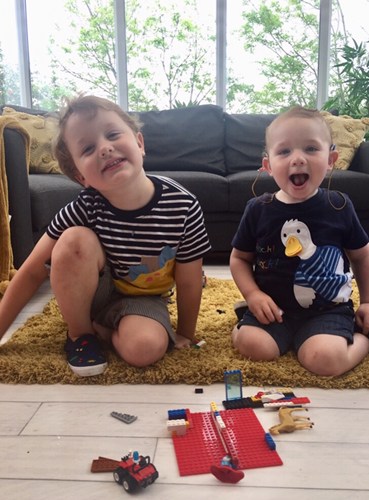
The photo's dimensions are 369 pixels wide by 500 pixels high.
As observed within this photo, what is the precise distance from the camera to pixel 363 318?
1.12m

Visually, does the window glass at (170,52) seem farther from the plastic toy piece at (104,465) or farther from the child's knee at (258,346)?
the plastic toy piece at (104,465)

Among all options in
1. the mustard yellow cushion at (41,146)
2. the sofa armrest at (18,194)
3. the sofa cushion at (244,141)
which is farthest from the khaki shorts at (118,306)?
the sofa cushion at (244,141)

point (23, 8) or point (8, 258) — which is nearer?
point (8, 258)

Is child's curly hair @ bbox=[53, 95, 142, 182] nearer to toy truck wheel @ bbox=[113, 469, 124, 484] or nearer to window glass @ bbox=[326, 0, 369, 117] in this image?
toy truck wheel @ bbox=[113, 469, 124, 484]

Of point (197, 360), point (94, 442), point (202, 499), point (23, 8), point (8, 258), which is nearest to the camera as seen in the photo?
point (202, 499)

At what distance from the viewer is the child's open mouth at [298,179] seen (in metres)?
1.09

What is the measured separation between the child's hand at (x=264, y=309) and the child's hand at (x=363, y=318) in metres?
0.19

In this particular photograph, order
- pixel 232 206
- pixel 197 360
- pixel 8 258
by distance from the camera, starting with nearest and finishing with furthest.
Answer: pixel 197 360
pixel 8 258
pixel 232 206

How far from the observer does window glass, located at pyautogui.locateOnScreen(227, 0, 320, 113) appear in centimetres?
401

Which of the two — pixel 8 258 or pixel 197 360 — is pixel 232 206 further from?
pixel 197 360

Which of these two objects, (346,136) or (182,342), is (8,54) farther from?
(182,342)

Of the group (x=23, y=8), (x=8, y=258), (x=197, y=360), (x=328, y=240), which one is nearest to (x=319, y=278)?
(x=328, y=240)

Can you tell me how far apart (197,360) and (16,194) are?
89 cm

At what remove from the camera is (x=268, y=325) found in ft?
3.60
